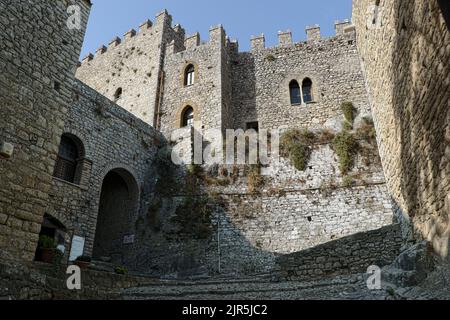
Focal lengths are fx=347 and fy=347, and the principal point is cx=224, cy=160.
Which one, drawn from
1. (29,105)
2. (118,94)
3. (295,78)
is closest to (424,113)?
(29,105)

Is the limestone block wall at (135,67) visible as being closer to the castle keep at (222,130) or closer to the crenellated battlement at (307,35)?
the castle keep at (222,130)

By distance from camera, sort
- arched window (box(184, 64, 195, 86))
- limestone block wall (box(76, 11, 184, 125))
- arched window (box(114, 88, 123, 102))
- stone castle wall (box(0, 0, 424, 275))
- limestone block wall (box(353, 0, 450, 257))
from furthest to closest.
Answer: arched window (box(114, 88, 123, 102))
limestone block wall (box(76, 11, 184, 125))
arched window (box(184, 64, 195, 86))
stone castle wall (box(0, 0, 424, 275))
limestone block wall (box(353, 0, 450, 257))

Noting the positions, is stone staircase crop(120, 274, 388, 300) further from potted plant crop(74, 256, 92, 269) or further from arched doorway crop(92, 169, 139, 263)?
arched doorway crop(92, 169, 139, 263)

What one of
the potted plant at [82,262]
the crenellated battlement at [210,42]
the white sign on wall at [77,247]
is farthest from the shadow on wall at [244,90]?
the potted plant at [82,262]

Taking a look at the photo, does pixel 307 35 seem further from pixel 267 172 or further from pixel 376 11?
pixel 376 11

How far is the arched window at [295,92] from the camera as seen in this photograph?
19094 mm

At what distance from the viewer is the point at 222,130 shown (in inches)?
699

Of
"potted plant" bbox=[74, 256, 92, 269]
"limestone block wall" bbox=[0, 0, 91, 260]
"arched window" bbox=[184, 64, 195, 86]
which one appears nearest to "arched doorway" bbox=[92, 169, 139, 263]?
"potted plant" bbox=[74, 256, 92, 269]

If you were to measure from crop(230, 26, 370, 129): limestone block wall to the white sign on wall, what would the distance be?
1029 centimetres

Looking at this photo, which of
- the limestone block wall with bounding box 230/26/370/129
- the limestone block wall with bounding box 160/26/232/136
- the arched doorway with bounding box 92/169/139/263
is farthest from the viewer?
the limestone block wall with bounding box 160/26/232/136

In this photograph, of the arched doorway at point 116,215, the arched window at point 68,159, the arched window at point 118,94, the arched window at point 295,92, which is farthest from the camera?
the arched window at point 118,94

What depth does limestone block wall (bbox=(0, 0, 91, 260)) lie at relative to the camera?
17.8ft

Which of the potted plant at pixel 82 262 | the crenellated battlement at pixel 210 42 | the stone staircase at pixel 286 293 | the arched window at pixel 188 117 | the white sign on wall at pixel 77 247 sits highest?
the crenellated battlement at pixel 210 42

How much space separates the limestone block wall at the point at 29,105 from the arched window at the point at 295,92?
46.0 feet
